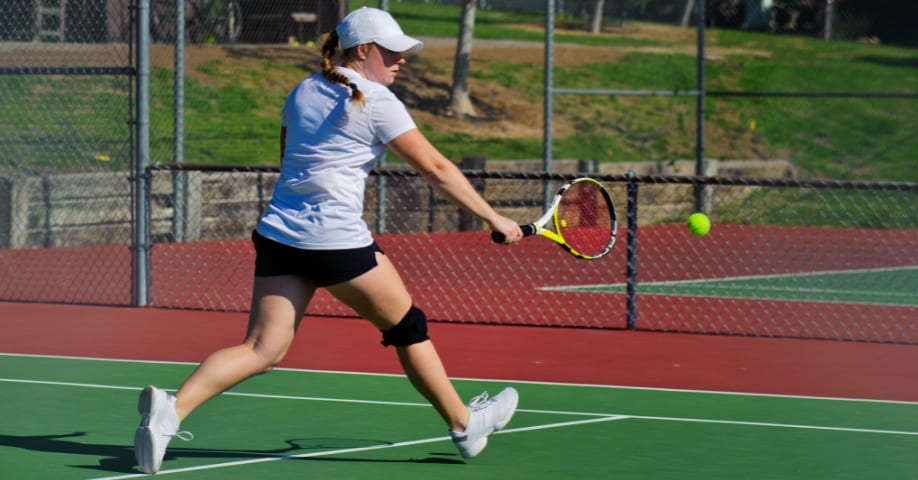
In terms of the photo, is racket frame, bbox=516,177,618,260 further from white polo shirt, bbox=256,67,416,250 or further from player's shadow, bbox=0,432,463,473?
player's shadow, bbox=0,432,463,473

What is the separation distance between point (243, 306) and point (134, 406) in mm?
3936

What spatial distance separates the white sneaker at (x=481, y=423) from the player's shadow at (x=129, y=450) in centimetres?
19

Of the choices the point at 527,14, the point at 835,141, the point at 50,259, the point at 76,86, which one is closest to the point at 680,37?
the point at 527,14

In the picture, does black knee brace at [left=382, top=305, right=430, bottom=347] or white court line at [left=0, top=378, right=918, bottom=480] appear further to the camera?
white court line at [left=0, top=378, right=918, bottom=480]

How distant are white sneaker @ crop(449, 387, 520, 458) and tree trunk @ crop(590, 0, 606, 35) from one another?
76.5 feet

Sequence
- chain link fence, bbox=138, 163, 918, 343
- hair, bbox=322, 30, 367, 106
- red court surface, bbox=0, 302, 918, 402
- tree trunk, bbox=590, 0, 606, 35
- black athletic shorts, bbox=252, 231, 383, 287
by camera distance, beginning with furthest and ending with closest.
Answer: tree trunk, bbox=590, 0, 606, 35 → chain link fence, bbox=138, 163, 918, 343 → red court surface, bbox=0, 302, 918, 402 → black athletic shorts, bbox=252, 231, 383, 287 → hair, bbox=322, 30, 367, 106

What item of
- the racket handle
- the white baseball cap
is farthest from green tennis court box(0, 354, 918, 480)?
the white baseball cap

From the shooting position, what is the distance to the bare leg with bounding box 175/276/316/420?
574cm

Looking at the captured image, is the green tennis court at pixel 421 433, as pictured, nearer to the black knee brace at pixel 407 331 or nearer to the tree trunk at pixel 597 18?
the black knee brace at pixel 407 331

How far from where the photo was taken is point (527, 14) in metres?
30.5

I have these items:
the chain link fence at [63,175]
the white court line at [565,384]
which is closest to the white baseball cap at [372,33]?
the white court line at [565,384]

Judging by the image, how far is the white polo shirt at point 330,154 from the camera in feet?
18.5

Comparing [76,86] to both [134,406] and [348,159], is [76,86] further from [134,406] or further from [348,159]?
[348,159]

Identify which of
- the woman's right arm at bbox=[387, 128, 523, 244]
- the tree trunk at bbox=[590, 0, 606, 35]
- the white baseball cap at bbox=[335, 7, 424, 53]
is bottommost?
the woman's right arm at bbox=[387, 128, 523, 244]
